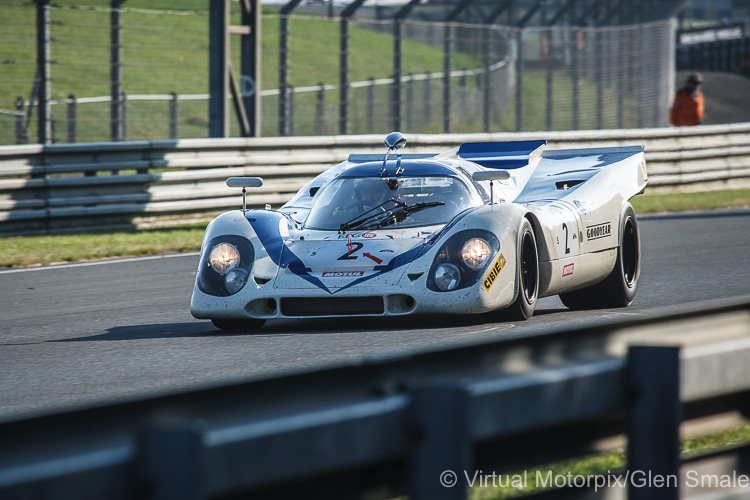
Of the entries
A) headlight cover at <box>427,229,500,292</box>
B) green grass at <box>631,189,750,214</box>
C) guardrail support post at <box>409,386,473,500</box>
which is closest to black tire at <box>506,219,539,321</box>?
headlight cover at <box>427,229,500,292</box>

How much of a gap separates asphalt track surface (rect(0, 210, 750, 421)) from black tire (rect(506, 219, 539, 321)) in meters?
0.11

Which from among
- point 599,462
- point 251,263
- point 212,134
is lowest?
point 599,462

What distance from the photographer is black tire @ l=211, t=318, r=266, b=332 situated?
733cm

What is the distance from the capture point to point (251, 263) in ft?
23.4

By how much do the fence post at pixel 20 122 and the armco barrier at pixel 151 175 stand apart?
2.44 metres

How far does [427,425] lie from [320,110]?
622 inches

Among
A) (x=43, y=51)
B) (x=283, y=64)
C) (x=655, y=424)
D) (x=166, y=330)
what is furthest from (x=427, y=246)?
(x=283, y=64)

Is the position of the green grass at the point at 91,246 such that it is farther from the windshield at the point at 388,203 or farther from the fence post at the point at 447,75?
the fence post at the point at 447,75

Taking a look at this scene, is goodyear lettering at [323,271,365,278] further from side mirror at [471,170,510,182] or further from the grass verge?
the grass verge

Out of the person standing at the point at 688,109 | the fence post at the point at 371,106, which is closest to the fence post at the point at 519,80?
the person standing at the point at 688,109

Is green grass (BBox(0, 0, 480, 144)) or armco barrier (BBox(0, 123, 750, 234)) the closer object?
armco barrier (BBox(0, 123, 750, 234))

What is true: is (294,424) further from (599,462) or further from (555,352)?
(599,462)

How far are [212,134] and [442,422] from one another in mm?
13389

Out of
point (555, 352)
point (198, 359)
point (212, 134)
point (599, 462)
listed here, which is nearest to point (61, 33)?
point (212, 134)
